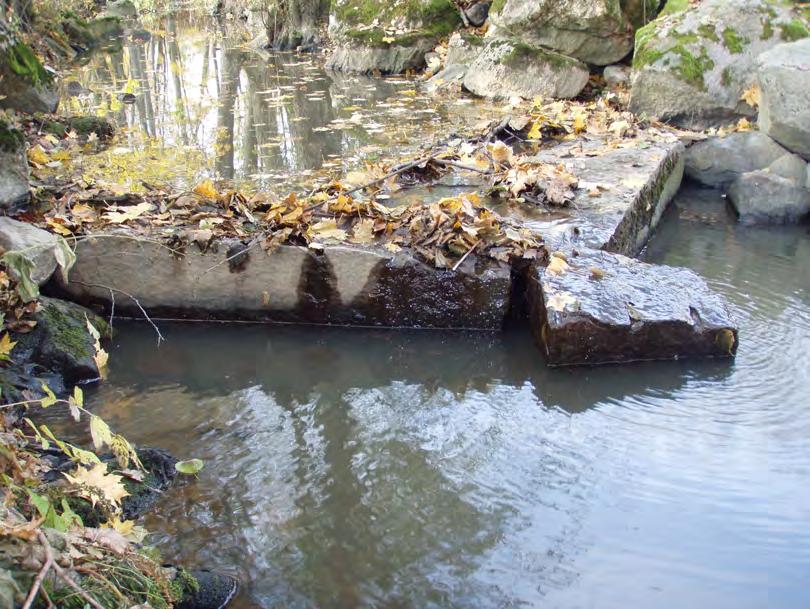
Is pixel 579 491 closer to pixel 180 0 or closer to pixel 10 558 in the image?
pixel 10 558

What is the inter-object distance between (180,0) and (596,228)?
32177 mm

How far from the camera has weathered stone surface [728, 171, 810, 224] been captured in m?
6.84

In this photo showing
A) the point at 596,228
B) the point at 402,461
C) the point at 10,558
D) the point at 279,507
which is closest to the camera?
the point at 10,558

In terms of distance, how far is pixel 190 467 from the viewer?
11.5ft

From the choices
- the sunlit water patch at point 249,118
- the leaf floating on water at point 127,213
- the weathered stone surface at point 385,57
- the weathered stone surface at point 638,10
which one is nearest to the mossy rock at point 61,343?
the leaf floating on water at point 127,213

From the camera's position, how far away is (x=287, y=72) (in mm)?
13852

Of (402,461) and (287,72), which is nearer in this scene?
(402,461)

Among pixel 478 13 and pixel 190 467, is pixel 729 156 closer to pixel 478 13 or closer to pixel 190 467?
pixel 190 467

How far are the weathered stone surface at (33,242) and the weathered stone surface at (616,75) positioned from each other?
7674 millimetres

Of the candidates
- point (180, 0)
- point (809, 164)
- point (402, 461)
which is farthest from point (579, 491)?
point (180, 0)

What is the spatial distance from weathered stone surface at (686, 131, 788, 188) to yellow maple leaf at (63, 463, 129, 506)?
6.29 metres

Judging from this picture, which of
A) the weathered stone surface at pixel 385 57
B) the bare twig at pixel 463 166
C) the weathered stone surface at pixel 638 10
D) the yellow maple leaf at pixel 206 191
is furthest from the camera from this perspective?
the weathered stone surface at pixel 385 57

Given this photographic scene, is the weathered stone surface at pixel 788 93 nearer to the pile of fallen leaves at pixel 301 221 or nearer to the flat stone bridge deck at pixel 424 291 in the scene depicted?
the flat stone bridge deck at pixel 424 291

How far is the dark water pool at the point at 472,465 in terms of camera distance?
2.99 metres
